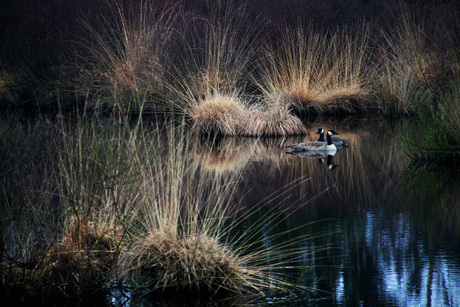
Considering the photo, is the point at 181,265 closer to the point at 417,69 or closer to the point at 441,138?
the point at 441,138

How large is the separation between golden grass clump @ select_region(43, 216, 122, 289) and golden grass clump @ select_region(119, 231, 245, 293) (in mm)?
125

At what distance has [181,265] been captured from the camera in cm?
337

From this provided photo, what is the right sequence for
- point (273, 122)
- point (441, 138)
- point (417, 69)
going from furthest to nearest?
point (417, 69) < point (273, 122) < point (441, 138)

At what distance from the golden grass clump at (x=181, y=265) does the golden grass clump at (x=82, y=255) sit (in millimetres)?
125

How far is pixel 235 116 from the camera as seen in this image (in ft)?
32.1

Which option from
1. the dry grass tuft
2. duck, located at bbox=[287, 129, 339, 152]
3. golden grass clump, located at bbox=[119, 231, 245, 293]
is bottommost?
golden grass clump, located at bbox=[119, 231, 245, 293]

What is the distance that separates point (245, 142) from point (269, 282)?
578 cm

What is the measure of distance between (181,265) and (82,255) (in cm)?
57

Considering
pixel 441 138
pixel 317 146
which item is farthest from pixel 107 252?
pixel 317 146

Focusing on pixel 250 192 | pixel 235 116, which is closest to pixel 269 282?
pixel 250 192

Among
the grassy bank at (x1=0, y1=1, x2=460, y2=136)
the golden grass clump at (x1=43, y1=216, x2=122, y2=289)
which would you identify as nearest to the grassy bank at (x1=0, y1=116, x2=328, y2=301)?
the golden grass clump at (x1=43, y1=216, x2=122, y2=289)

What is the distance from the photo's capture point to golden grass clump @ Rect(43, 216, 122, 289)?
3361mm

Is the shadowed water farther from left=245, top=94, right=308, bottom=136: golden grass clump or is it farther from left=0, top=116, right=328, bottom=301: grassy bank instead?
left=245, top=94, right=308, bottom=136: golden grass clump

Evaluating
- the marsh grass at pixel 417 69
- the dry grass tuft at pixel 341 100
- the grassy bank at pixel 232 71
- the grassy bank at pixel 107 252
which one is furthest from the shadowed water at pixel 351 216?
the dry grass tuft at pixel 341 100
